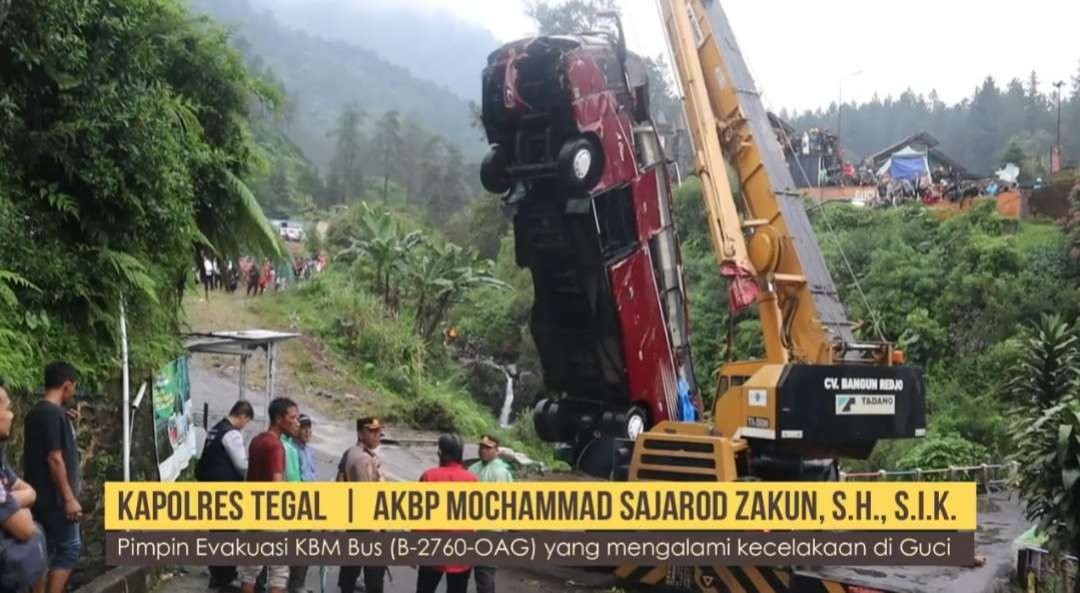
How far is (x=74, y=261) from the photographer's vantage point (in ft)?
25.3

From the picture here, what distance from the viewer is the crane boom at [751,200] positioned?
10.0 meters

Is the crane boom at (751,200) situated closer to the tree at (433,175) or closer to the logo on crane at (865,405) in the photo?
the logo on crane at (865,405)

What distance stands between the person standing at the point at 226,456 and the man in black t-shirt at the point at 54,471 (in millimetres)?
1856

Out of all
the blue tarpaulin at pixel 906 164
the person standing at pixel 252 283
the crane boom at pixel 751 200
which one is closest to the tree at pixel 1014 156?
the blue tarpaulin at pixel 906 164

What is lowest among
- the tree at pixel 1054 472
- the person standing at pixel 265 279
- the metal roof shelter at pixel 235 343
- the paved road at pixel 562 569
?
the paved road at pixel 562 569

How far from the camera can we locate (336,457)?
14445 millimetres

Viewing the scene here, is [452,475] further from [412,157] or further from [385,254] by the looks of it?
[412,157]

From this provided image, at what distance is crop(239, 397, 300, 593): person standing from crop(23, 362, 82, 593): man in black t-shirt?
125 cm

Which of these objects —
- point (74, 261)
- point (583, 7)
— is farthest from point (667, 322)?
point (583, 7)

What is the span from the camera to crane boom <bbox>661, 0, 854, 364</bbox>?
10.0 metres

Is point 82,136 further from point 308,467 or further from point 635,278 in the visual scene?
point 635,278
